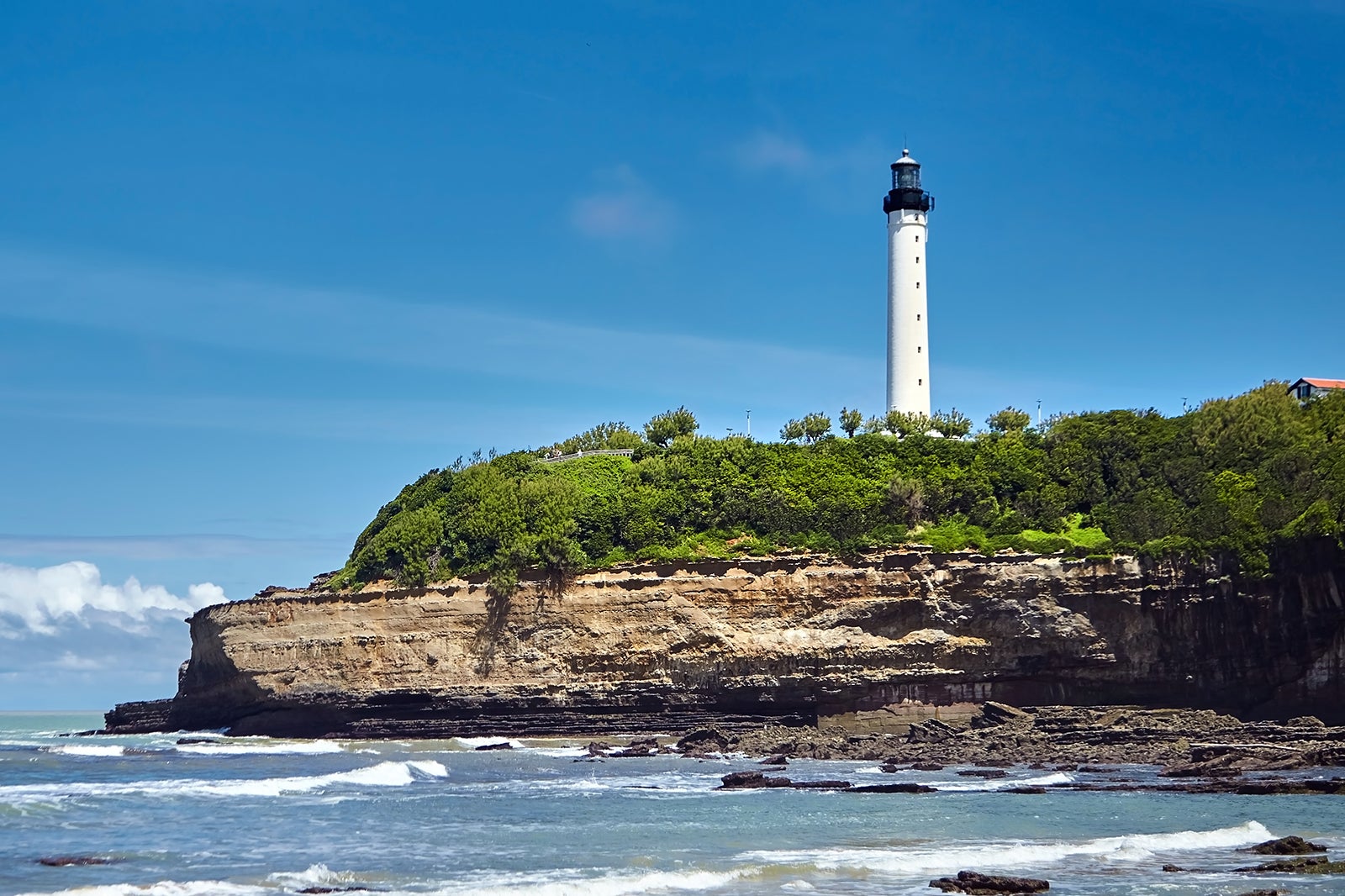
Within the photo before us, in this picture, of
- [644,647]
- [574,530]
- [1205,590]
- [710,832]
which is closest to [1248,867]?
[710,832]

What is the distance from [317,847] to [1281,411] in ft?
128

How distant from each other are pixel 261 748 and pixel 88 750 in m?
8.31

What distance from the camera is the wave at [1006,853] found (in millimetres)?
21359

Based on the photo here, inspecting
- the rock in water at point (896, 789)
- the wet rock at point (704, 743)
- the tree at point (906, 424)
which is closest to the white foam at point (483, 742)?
the wet rock at point (704, 743)

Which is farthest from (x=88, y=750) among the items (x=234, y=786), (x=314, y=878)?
(x=314, y=878)

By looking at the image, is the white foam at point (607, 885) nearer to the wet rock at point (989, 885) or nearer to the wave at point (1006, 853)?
the wave at point (1006, 853)

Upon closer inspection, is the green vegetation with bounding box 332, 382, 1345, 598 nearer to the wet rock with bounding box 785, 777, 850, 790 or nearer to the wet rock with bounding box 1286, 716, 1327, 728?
the wet rock with bounding box 1286, 716, 1327, 728

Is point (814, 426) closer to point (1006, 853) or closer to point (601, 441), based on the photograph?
point (601, 441)

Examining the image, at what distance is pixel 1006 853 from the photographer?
2222 centimetres

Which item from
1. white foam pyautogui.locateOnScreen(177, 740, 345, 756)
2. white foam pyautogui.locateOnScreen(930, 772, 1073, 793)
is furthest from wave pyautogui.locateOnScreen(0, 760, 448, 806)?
white foam pyautogui.locateOnScreen(930, 772, 1073, 793)

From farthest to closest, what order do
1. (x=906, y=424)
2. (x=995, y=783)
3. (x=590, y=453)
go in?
1. (x=590, y=453)
2. (x=906, y=424)
3. (x=995, y=783)

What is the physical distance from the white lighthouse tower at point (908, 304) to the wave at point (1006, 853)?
1490 inches

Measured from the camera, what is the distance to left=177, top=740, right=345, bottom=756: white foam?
148 ft

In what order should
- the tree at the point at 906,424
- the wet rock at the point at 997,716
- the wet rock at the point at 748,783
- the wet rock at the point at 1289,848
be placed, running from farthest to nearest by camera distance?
the tree at the point at 906,424
the wet rock at the point at 997,716
the wet rock at the point at 748,783
the wet rock at the point at 1289,848
